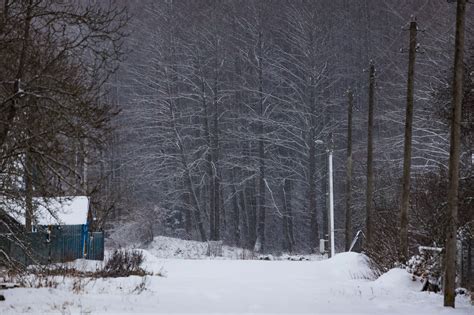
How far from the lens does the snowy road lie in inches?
546

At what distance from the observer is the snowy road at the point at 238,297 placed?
1388 cm

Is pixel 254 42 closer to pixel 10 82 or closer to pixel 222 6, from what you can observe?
pixel 222 6

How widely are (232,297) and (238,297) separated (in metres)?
0.14

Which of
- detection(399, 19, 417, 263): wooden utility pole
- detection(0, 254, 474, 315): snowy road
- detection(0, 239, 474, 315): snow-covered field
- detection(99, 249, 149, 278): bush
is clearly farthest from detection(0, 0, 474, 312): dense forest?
detection(0, 239, 474, 315): snow-covered field

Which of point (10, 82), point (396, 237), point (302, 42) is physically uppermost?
point (302, 42)

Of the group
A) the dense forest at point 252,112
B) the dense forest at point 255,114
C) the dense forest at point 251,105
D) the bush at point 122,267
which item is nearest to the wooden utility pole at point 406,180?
the bush at point 122,267

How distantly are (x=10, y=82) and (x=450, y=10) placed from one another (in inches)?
1442

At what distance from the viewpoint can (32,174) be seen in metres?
13.1

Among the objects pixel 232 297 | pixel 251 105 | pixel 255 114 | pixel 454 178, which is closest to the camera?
pixel 454 178

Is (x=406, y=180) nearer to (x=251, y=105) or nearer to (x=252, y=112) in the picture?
(x=252, y=112)

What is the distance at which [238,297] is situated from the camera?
1683cm

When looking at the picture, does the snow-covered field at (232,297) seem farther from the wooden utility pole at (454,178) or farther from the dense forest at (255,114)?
the dense forest at (255,114)

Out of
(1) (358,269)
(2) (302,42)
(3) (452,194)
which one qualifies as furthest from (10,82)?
(2) (302,42)

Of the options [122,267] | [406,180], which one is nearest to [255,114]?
[406,180]
